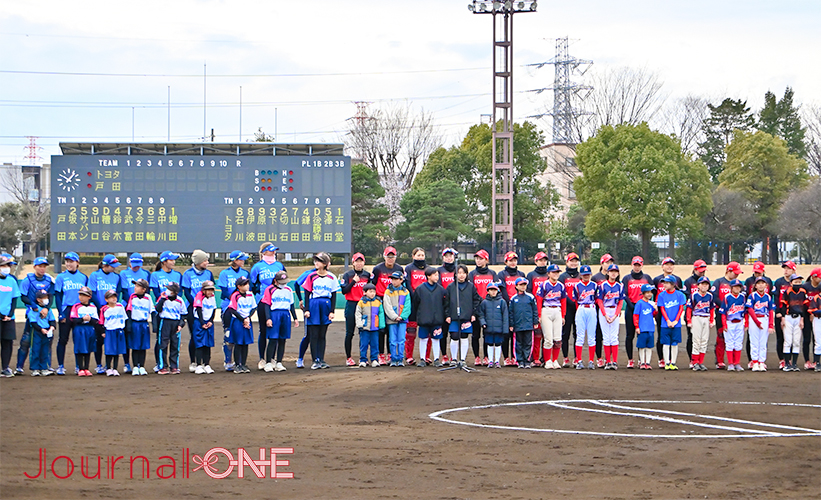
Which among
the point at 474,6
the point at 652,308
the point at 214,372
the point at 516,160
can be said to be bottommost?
the point at 214,372

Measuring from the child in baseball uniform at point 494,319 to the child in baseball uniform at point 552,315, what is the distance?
29.6 inches

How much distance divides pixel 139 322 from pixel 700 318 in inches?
353

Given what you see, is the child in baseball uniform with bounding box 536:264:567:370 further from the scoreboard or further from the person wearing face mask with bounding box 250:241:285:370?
the scoreboard

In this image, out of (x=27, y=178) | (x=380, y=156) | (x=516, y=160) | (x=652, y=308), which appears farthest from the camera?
(x=27, y=178)

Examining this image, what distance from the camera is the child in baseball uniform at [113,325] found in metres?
13.3

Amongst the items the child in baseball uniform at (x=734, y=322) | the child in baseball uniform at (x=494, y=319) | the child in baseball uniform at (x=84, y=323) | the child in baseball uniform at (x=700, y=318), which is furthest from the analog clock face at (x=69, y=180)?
the child in baseball uniform at (x=734, y=322)

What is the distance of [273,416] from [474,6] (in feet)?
93.0

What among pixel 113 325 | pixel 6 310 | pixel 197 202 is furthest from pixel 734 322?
pixel 197 202

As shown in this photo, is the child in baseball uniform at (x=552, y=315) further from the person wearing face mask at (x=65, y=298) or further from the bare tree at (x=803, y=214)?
the bare tree at (x=803, y=214)

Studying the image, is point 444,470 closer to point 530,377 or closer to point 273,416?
point 273,416

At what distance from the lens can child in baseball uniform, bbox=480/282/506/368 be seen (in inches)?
534

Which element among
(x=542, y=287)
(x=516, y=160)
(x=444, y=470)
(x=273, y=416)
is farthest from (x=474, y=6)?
(x=444, y=470)

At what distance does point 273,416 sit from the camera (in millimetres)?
9672

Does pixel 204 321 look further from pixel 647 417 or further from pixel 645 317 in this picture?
pixel 647 417
